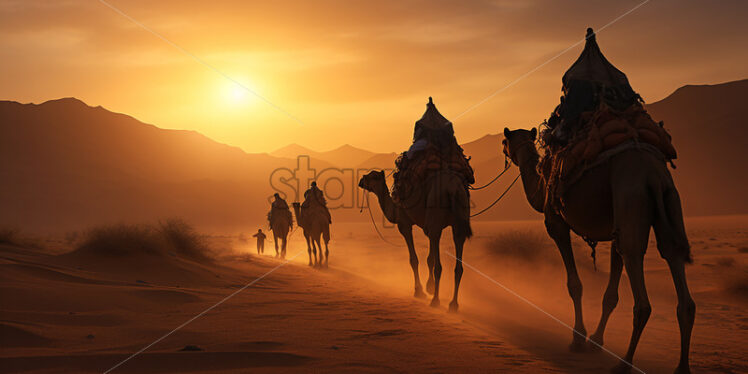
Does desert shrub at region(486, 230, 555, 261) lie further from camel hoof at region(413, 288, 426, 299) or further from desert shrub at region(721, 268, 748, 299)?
camel hoof at region(413, 288, 426, 299)

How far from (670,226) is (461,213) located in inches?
232

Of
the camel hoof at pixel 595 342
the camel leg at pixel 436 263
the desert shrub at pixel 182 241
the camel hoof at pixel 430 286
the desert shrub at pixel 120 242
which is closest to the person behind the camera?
the camel hoof at pixel 595 342

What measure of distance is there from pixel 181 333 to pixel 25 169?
10769 cm

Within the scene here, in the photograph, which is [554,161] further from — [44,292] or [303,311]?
[44,292]

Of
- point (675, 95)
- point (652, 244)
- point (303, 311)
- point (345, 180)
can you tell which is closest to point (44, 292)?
point (303, 311)

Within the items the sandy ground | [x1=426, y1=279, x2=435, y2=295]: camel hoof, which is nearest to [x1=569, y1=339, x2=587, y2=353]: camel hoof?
the sandy ground

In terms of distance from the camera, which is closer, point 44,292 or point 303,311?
point 44,292

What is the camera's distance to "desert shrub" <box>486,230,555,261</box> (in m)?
20.0

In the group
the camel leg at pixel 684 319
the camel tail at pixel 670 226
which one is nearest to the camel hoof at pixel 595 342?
the camel leg at pixel 684 319

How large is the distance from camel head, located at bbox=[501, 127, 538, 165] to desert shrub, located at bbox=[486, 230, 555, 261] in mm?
11256

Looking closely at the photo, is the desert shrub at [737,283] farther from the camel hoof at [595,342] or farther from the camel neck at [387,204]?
the camel neck at [387,204]

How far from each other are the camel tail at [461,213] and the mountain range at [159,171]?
53196 mm

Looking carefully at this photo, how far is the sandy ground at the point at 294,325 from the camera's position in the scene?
564 centimetres

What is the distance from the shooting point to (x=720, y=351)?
24.1 feet
